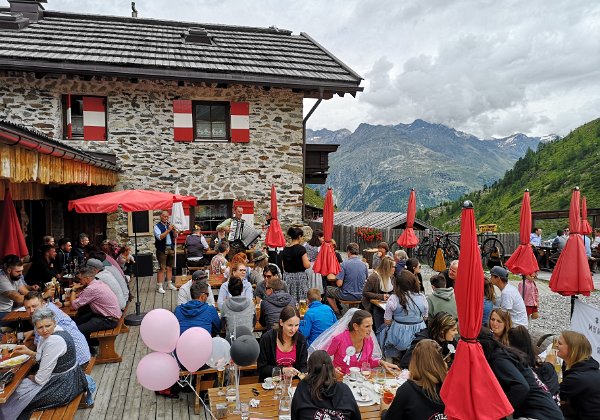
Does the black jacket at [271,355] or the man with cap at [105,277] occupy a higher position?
the man with cap at [105,277]

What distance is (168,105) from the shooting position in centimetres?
1194

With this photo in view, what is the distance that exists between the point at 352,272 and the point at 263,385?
380 cm

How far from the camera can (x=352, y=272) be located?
7551mm

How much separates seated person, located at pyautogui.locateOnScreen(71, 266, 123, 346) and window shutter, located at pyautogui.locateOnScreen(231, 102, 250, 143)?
698 centimetres

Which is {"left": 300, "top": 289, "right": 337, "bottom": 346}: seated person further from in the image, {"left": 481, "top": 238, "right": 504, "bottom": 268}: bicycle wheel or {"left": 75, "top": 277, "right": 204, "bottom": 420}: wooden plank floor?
{"left": 481, "top": 238, "right": 504, "bottom": 268}: bicycle wheel

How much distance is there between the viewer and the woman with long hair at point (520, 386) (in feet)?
10.6

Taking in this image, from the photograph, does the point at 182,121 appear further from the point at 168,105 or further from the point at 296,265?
the point at 296,265

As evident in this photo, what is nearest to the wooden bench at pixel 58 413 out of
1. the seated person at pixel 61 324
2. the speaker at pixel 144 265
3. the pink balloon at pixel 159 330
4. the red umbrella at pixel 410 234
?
the seated person at pixel 61 324

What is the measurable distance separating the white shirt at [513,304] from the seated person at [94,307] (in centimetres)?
561

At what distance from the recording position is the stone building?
11.1m

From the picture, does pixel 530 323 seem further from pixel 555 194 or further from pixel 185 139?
pixel 555 194

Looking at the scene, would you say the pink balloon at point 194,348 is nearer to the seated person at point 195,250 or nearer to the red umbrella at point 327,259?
the red umbrella at point 327,259

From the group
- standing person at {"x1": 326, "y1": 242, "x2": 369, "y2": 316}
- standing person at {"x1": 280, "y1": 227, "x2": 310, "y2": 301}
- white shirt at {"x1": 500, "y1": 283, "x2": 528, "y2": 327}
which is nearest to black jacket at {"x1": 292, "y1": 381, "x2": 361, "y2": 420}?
white shirt at {"x1": 500, "y1": 283, "x2": 528, "y2": 327}

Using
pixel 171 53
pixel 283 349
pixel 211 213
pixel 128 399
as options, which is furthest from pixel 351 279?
pixel 171 53
